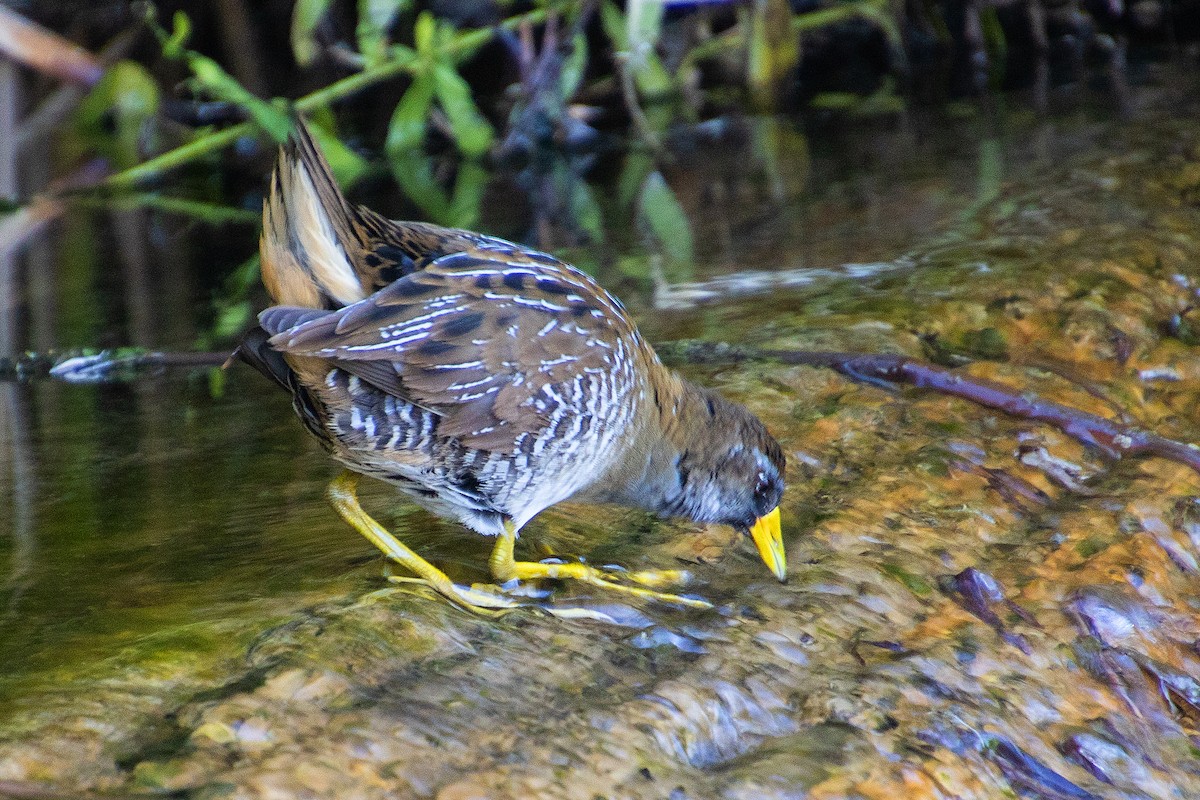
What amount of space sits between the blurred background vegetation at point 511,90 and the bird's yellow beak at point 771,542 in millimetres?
2245

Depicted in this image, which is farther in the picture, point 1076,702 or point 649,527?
point 649,527

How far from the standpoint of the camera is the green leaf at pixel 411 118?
652 centimetres

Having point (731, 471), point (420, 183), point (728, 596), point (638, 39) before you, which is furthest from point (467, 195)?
point (728, 596)

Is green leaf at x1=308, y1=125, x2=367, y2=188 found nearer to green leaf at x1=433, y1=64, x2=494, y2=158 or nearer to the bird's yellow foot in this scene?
green leaf at x1=433, y1=64, x2=494, y2=158

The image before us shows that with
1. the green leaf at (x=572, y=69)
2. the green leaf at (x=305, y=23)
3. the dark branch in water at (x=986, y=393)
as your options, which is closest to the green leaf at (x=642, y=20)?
the green leaf at (x=572, y=69)

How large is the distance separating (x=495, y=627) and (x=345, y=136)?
5.97 metres

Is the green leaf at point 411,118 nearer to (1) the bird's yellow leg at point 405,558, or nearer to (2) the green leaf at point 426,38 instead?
(2) the green leaf at point 426,38

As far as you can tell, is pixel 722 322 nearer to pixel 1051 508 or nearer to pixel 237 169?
pixel 1051 508

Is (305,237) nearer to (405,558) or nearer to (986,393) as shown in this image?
(405,558)

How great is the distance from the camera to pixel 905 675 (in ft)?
8.13

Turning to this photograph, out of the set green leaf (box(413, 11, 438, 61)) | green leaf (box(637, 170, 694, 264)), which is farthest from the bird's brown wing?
green leaf (box(413, 11, 438, 61))

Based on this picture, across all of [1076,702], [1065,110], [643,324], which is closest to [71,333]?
[643,324]

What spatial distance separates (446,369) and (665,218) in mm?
3198

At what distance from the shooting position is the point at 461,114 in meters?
6.76
